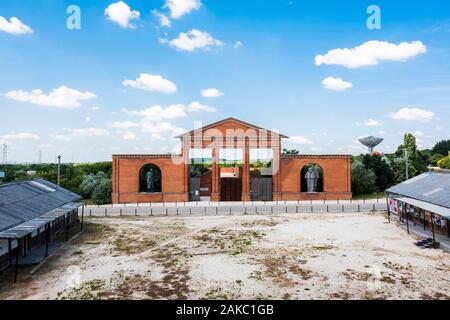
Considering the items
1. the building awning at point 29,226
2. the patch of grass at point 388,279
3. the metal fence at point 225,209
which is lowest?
the patch of grass at point 388,279

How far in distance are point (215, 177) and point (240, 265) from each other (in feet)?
75.2

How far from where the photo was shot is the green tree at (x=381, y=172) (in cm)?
4588

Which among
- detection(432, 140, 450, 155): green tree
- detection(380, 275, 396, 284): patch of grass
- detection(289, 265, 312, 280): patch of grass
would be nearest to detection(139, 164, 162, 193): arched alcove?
detection(289, 265, 312, 280): patch of grass

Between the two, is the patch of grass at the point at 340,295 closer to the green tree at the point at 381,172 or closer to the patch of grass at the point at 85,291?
the patch of grass at the point at 85,291

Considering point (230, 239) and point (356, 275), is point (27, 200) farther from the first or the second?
point (356, 275)

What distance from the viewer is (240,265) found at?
1523 centimetres

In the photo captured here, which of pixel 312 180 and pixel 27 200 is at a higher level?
pixel 312 180

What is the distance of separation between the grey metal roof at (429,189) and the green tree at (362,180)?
16.1 meters

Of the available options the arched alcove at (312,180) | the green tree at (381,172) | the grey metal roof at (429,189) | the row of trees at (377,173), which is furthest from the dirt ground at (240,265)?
the green tree at (381,172)

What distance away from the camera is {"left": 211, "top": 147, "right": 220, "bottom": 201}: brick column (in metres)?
37.8

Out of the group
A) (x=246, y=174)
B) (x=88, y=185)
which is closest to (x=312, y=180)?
(x=246, y=174)

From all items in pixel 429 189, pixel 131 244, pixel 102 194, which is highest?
pixel 429 189

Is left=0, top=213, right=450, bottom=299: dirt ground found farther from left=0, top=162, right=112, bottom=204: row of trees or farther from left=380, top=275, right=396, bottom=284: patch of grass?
left=0, top=162, right=112, bottom=204: row of trees

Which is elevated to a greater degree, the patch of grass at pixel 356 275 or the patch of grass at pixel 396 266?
the patch of grass at pixel 396 266
